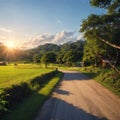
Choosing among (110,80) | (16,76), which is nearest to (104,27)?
(110,80)

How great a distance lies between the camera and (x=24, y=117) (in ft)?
46.0

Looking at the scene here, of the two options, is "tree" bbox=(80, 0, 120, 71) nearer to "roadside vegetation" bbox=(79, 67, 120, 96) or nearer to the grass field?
"roadside vegetation" bbox=(79, 67, 120, 96)

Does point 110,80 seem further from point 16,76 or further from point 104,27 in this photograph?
point 16,76

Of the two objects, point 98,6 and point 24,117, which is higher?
point 98,6

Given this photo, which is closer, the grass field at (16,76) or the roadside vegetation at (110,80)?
the roadside vegetation at (110,80)

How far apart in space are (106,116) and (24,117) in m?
4.97

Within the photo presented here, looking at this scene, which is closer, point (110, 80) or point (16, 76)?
point (110, 80)

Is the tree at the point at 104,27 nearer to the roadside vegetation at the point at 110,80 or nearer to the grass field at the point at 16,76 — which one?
the roadside vegetation at the point at 110,80

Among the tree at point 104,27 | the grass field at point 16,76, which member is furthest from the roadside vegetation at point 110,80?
the grass field at point 16,76

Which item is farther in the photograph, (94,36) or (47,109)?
(94,36)

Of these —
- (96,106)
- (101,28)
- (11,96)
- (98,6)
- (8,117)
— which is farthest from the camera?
(101,28)

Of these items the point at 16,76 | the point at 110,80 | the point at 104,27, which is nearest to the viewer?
the point at 104,27

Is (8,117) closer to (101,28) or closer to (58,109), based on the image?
(58,109)

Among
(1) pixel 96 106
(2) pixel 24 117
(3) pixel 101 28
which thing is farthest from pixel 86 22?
(2) pixel 24 117
